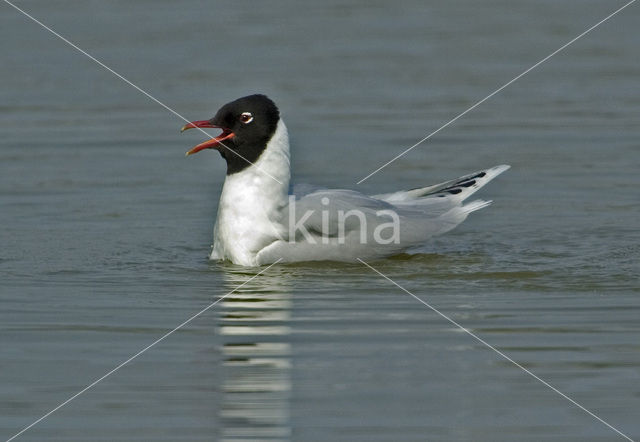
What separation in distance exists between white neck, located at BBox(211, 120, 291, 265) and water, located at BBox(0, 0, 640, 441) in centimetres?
20

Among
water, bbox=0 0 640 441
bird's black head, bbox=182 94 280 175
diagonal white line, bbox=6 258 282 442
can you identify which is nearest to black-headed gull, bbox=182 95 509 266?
bird's black head, bbox=182 94 280 175

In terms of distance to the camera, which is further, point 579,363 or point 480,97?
point 480,97

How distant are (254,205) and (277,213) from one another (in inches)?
7.3

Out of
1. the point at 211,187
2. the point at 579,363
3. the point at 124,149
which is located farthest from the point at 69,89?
the point at 579,363

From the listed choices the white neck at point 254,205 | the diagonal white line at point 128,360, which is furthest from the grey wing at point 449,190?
the diagonal white line at point 128,360

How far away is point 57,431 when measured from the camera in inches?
274

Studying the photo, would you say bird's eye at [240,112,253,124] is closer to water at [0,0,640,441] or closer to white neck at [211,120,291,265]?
white neck at [211,120,291,265]

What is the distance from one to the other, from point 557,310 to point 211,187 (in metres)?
5.12

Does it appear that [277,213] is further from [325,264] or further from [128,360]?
[128,360]

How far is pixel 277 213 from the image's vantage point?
34.4 ft

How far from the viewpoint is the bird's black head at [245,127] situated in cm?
1067

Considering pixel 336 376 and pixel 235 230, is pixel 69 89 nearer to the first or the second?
pixel 235 230

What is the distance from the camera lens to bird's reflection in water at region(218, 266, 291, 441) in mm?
7027

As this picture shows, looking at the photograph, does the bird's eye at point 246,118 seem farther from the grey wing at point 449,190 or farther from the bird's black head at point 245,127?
the grey wing at point 449,190
